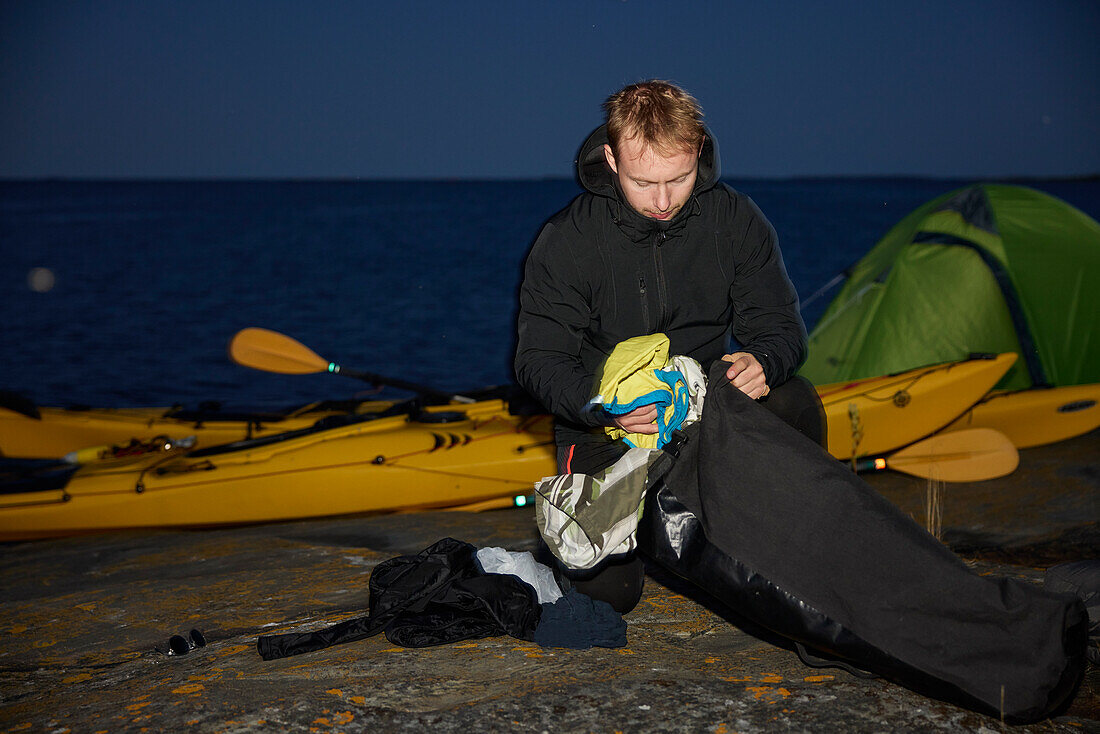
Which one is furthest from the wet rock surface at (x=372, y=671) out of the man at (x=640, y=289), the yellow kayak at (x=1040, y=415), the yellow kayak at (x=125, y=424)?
the yellow kayak at (x=125, y=424)

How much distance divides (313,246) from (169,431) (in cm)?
2857

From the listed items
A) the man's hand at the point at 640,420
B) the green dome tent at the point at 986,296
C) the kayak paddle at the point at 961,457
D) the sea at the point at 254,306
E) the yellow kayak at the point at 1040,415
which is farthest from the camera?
the sea at the point at 254,306

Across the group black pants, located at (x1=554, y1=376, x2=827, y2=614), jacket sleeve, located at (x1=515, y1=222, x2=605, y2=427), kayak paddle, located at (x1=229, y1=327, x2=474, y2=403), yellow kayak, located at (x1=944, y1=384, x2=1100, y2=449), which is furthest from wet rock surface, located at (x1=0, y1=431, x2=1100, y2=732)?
kayak paddle, located at (x1=229, y1=327, x2=474, y2=403)

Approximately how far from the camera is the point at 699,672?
207 cm

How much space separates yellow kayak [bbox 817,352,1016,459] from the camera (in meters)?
4.62

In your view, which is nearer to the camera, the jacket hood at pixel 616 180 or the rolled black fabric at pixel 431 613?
the rolled black fabric at pixel 431 613

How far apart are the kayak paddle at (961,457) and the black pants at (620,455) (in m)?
1.94

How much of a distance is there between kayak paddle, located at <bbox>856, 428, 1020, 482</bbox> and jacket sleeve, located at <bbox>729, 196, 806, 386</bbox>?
2.04 metres

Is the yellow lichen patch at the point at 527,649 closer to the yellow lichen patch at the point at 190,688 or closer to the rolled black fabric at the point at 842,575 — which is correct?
the rolled black fabric at the point at 842,575

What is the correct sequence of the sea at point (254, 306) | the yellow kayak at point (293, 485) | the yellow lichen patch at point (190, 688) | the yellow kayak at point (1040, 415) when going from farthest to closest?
1. the sea at point (254, 306)
2. the yellow kayak at point (1040, 415)
3. the yellow kayak at point (293, 485)
4. the yellow lichen patch at point (190, 688)

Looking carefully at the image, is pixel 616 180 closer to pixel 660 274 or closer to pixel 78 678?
pixel 660 274

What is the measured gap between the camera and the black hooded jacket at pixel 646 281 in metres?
2.44

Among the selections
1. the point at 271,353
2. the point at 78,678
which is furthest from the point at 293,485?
the point at 78,678

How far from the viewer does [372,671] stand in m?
2.11
